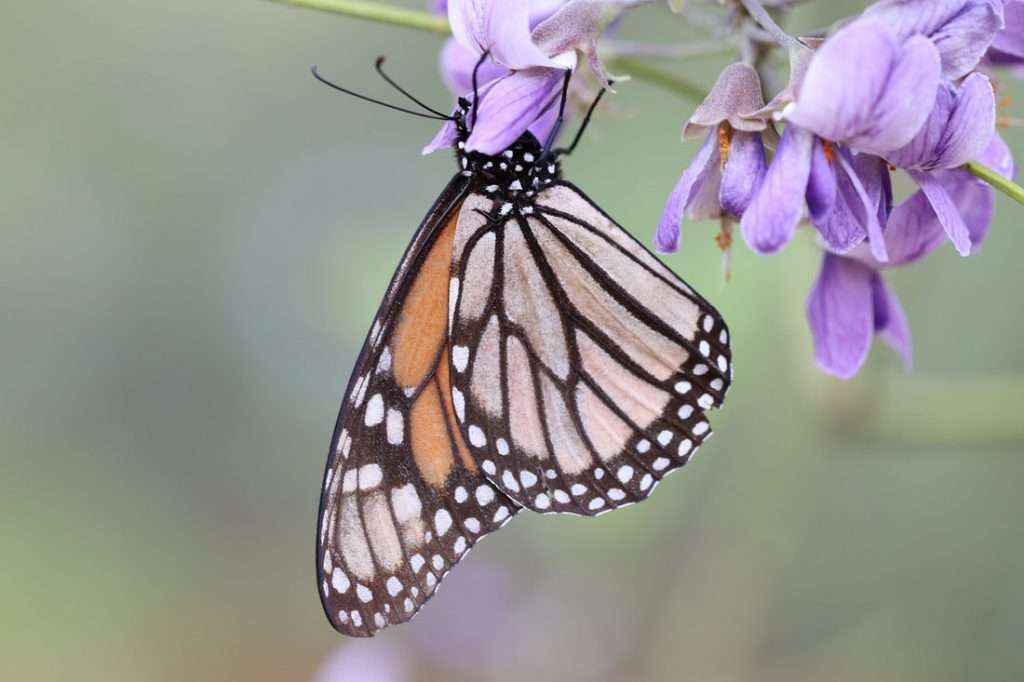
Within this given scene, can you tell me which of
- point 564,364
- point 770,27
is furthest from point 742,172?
point 564,364

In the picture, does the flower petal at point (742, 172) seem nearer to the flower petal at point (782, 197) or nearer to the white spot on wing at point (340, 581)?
the flower petal at point (782, 197)

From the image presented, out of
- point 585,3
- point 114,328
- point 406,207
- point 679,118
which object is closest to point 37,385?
point 114,328

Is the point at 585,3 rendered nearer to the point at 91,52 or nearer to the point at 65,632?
the point at 65,632

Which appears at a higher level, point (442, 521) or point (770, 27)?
point (770, 27)

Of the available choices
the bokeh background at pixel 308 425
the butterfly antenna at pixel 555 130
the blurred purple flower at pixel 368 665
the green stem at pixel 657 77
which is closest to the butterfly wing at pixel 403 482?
the butterfly antenna at pixel 555 130

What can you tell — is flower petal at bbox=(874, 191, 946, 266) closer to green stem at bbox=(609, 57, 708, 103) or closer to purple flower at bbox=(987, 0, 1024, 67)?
purple flower at bbox=(987, 0, 1024, 67)

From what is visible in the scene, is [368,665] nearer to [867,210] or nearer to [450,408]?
[450,408]
